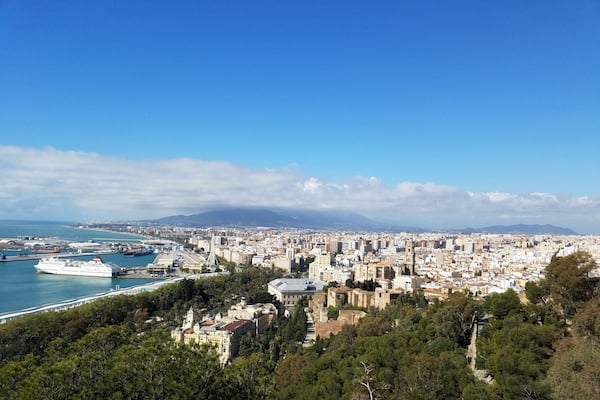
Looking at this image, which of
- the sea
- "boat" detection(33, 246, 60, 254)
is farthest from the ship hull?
"boat" detection(33, 246, 60, 254)

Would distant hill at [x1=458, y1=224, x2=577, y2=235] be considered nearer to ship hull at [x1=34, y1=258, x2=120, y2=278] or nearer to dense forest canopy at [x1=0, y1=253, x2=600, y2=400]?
ship hull at [x1=34, y1=258, x2=120, y2=278]

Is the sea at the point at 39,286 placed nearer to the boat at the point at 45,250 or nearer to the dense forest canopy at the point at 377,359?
the boat at the point at 45,250

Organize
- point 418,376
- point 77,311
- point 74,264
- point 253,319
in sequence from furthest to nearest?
point 74,264, point 253,319, point 77,311, point 418,376

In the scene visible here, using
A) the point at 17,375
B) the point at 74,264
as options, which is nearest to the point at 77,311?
the point at 17,375

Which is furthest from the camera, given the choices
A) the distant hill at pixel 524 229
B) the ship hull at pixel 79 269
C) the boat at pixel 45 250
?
the distant hill at pixel 524 229

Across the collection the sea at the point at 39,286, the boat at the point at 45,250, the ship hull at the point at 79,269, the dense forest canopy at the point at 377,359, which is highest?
the dense forest canopy at the point at 377,359

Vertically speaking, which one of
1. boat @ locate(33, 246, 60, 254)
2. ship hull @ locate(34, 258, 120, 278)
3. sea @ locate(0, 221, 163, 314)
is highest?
boat @ locate(33, 246, 60, 254)

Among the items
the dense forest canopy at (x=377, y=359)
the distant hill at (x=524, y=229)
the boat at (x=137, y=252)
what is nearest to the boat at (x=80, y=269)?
the boat at (x=137, y=252)

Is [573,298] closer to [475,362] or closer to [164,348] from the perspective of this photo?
[475,362]
